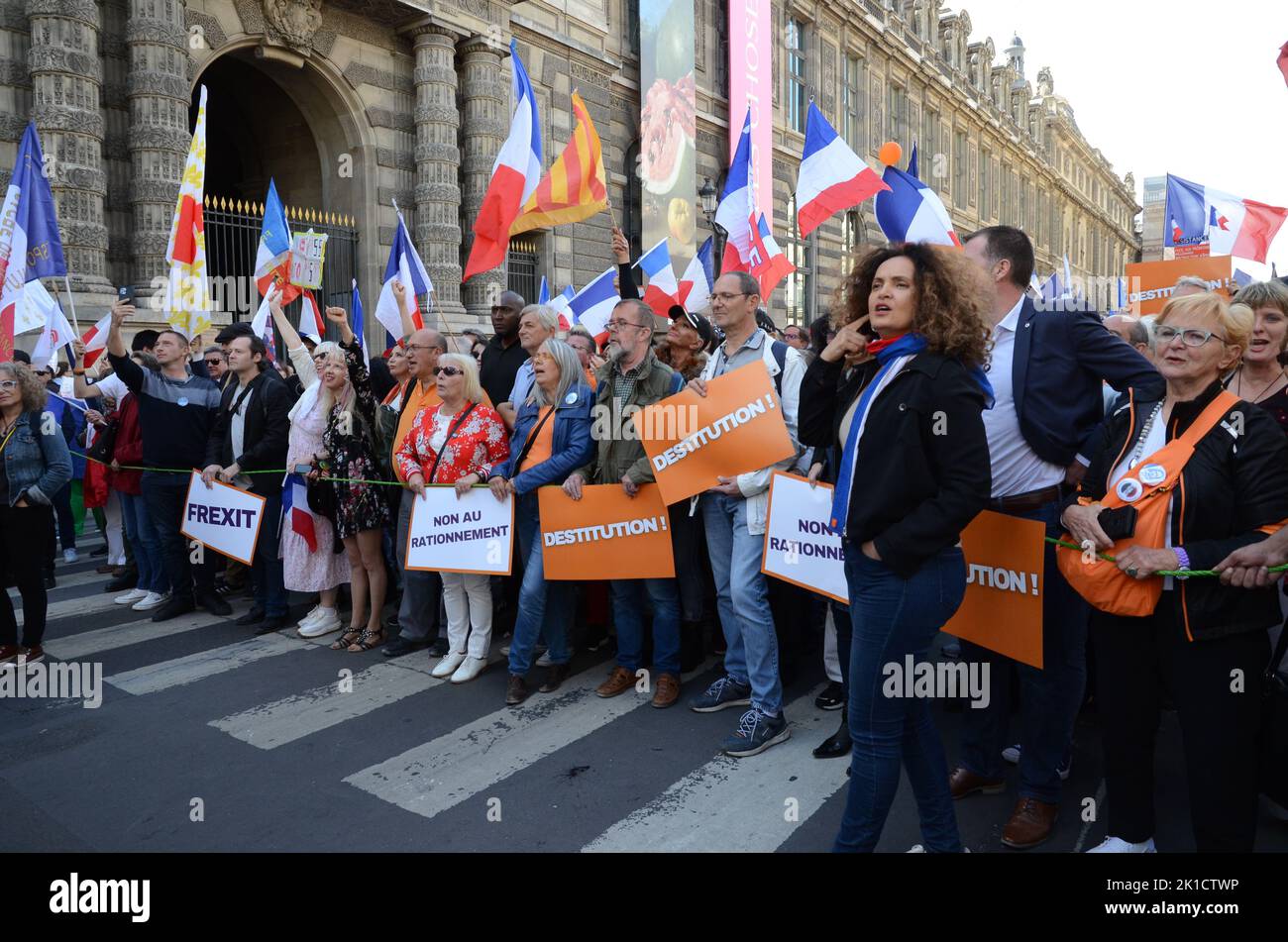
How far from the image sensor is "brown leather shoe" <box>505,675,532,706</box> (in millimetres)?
4848

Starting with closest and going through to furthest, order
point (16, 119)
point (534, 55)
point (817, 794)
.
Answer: point (817, 794) < point (16, 119) < point (534, 55)

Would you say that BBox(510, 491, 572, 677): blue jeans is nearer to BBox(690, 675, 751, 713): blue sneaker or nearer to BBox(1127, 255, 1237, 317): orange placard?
BBox(690, 675, 751, 713): blue sneaker

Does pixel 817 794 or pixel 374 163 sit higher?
pixel 374 163

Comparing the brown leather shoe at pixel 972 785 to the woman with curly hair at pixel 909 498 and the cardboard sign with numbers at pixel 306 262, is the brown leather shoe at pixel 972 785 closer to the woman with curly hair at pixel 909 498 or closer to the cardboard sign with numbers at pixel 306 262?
the woman with curly hair at pixel 909 498

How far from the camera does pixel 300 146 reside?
1494 centimetres

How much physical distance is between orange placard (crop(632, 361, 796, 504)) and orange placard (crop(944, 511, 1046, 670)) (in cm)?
115

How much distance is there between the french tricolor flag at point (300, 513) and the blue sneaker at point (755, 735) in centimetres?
353

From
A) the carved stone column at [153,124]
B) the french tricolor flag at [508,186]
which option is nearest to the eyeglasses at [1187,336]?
the french tricolor flag at [508,186]

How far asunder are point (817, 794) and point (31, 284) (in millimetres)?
7909

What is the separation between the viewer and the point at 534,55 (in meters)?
16.8

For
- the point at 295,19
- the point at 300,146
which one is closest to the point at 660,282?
the point at 295,19

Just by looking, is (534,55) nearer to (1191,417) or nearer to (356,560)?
(356,560)

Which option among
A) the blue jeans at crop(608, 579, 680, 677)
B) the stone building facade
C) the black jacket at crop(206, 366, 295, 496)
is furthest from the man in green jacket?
the stone building facade
